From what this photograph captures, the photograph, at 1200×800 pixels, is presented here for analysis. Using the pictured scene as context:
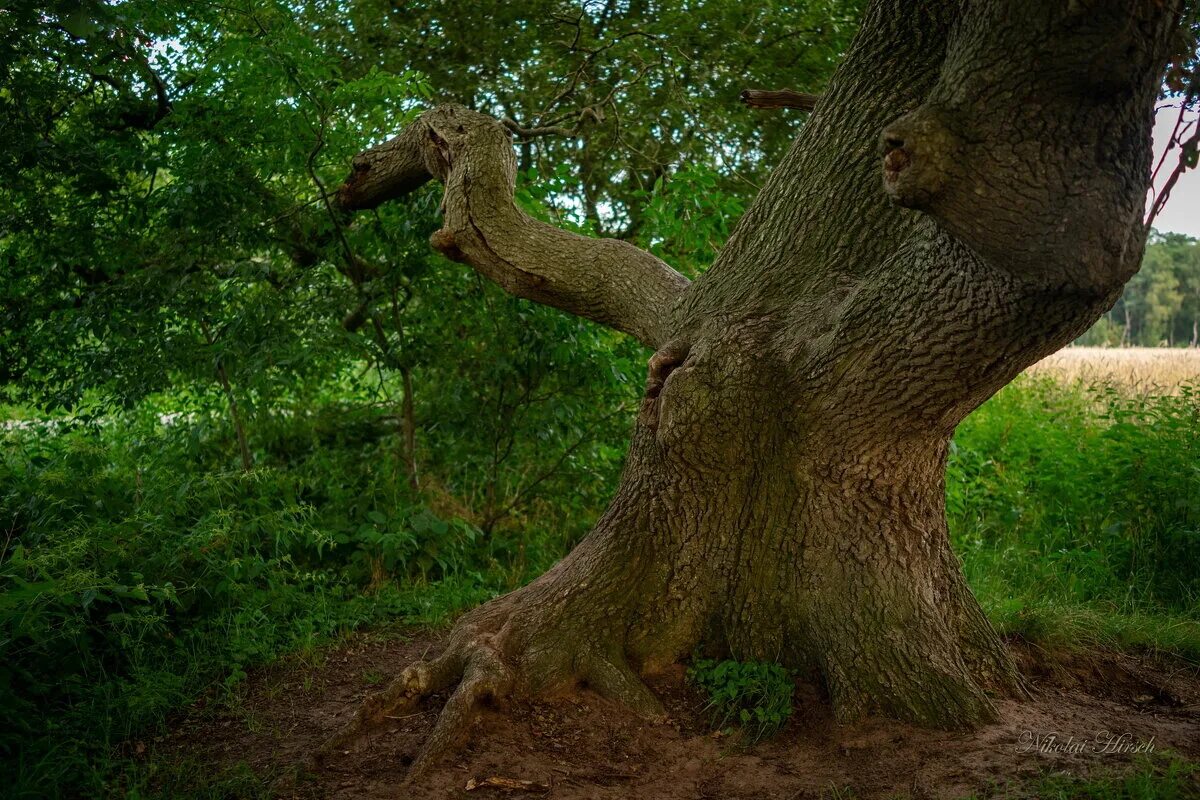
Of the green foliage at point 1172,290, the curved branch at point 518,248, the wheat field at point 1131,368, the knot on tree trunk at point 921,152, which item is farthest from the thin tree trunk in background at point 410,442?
the green foliage at point 1172,290

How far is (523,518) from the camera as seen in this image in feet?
22.5

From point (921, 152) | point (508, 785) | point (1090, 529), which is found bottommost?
point (508, 785)

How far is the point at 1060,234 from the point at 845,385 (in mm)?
996

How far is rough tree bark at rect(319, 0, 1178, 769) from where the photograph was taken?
2746mm

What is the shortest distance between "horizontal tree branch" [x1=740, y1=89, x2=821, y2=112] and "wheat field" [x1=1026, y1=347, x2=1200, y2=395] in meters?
5.60

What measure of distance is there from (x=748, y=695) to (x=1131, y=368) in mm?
8819

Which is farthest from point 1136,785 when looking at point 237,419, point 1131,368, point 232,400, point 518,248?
point 1131,368

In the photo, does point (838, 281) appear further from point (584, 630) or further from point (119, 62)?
point (119, 62)

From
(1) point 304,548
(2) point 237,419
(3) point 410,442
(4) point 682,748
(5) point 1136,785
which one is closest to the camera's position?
(5) point 1136,785

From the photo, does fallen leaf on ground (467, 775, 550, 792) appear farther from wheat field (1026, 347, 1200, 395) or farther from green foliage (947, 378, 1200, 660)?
wheat field (1026, 347, 1200, 395)

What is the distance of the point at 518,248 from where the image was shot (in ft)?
16.1

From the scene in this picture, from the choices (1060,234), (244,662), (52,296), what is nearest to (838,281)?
(1060,234)

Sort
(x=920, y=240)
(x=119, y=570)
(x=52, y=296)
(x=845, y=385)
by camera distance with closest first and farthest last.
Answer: (x=920, y=240), (x=845, y=385), (x=119, y=570), (x=52, y=296)

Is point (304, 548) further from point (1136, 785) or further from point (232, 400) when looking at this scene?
point (1136, 785)
